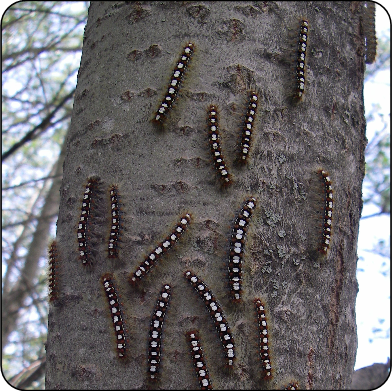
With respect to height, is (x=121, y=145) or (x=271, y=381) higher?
(x=121, y=145)

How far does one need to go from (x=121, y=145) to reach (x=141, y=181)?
0.45 feet

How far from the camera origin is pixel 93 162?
138cm

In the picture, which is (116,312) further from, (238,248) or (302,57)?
(302,57)

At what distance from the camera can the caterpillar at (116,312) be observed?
1.17 meters

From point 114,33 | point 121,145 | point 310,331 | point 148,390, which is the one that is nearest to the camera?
point 148,390

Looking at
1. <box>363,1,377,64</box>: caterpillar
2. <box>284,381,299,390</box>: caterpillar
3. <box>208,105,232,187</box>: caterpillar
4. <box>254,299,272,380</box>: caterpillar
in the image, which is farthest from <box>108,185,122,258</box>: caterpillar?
<box>363,1,377,64</box>: caterpillar

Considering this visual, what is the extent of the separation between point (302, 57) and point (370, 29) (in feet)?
2.14

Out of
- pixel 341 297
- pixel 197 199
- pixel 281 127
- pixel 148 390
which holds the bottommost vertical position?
pixel 148 390

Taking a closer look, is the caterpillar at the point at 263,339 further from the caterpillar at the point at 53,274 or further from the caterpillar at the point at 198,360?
the caterpillar at the point at 53,274

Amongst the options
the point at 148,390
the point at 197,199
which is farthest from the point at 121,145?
the point at 148,390

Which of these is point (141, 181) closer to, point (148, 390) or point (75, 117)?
point (75, 117)

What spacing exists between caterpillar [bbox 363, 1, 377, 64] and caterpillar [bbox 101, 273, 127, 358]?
1405mm

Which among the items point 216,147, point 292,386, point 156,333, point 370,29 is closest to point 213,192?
point 216,147

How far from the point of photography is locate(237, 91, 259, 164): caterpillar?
1.31 metres
